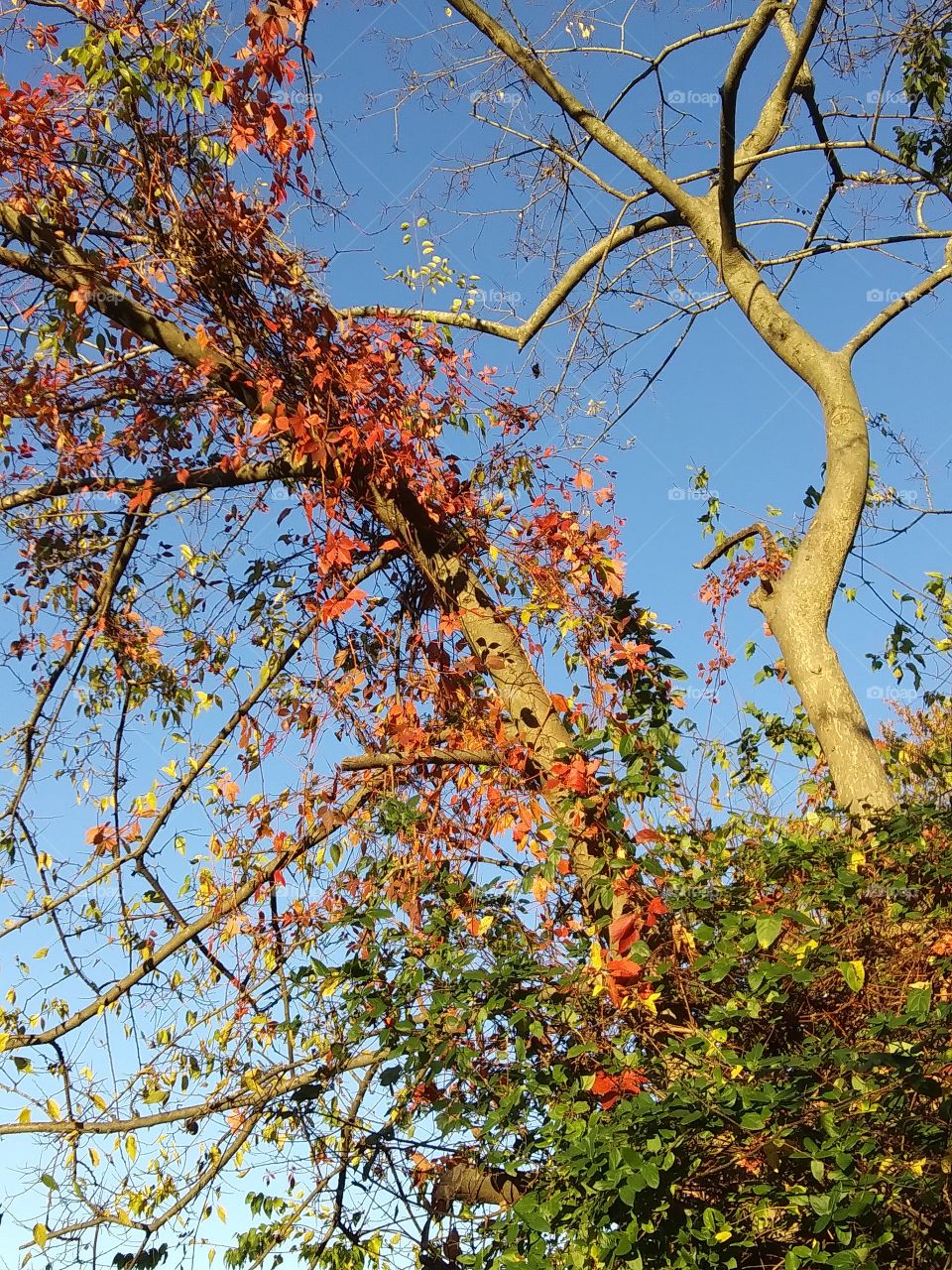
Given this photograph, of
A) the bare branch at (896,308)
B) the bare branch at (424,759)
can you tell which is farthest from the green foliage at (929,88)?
the bare branch at (424,759)

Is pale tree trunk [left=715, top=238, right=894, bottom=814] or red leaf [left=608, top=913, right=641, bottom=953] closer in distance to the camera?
red leaf [left=608, top=913, right=641, bottom=953]

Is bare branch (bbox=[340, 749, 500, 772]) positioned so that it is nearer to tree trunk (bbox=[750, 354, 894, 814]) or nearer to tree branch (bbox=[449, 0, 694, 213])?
tree trunk (bbox=[750, 354, 894, 814])

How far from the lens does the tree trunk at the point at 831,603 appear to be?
15.0ft

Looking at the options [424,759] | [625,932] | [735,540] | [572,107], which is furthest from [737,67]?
[625,932]

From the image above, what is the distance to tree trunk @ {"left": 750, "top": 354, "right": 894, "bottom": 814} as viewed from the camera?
457 centimetres

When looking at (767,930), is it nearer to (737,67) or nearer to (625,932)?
(625,932)

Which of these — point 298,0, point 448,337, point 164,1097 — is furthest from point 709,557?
point 164,1097

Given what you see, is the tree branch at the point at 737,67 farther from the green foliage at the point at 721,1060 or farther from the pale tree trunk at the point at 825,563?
the green foliage at the point at 721,1060

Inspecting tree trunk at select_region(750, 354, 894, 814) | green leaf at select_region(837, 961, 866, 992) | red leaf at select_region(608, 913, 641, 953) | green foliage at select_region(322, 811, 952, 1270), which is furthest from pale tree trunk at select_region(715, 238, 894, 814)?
red leaf at select_region(608, 913, 641, 953)

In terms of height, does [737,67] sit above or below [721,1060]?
above

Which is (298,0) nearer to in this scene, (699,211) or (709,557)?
(699,211)

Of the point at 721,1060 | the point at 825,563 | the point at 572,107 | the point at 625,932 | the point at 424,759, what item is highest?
the point at 572,107

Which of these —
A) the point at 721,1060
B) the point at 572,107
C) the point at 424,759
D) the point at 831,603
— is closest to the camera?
the point at 721,1060

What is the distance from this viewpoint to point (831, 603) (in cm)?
497
